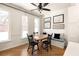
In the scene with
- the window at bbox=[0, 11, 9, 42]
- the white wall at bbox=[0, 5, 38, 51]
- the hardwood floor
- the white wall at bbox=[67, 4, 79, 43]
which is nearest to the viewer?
the hardwood floor

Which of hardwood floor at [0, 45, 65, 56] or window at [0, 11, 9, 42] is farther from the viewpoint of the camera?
window at [0, 11, 9, 42]

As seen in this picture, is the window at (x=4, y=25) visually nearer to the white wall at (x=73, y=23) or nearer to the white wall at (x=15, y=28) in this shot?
the white wall at (x=15, y=28)

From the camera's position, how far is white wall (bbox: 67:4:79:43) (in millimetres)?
2829

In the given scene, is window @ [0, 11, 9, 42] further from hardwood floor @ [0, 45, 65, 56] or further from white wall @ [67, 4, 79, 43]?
white wall @ [67, 4, 79, 43]

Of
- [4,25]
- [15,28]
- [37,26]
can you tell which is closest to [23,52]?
[37,26]

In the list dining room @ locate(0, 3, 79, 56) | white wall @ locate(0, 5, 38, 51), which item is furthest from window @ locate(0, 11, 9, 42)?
white wall @ locate(0, 5, 38, 51)

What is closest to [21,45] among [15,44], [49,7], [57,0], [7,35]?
[15,44]

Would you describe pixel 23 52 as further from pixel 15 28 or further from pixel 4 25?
pixel 15 28

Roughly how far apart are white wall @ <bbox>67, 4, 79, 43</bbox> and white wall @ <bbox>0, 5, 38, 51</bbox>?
4.52ft

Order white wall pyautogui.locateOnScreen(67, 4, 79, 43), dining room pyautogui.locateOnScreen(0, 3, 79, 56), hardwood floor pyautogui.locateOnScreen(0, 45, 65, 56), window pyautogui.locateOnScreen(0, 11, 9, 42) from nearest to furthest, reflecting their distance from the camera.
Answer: hardwood floor pyautogui.locateOnScreen(0, 45, 65, 56)
window pyautogui.locateOnScreen(0, 11, 9, 42)
dining room pyautogui.locateOnScreen(0, 3, 79, 56)
white wall pyautogui.locateOnScreen(67, 4, 79, 43)

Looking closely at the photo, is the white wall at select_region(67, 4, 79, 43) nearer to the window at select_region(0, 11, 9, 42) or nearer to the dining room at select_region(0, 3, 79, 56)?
the dining room at select_region(0, 3, 79, 56)

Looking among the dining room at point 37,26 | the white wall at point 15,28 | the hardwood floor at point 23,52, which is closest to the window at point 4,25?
the dining room at point 37,26

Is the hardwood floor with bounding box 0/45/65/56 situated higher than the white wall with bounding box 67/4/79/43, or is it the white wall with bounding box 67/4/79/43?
the white wall with bounding box 67/4/79/43

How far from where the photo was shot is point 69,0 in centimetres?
62
